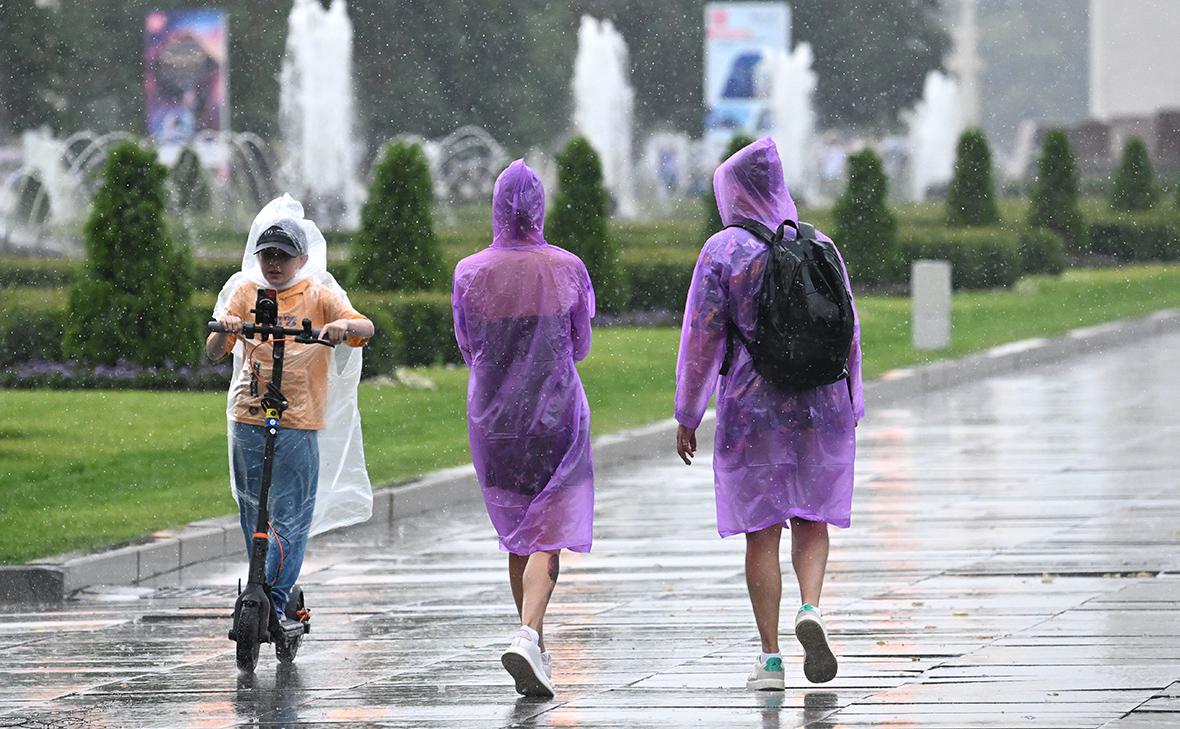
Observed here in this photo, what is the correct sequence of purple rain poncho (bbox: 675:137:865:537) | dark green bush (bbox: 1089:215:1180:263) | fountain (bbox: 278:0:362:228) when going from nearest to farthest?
purple rain poncho (bbox: 675:137:865:537) → dark green bush (bbox: 1089:215:1180:263) → fountain (bbox: 278:0:362:228)

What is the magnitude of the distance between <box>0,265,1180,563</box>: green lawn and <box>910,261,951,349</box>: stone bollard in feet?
0.84

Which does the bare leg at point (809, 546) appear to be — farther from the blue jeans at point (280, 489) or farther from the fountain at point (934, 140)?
the fountain at point (934, 140)

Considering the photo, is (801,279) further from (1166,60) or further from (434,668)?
(1166,60)

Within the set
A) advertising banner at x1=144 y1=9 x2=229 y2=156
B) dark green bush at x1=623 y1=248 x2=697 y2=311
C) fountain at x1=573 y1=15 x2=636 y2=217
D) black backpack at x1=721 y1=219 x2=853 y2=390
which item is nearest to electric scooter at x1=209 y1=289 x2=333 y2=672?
black backpack at x1=721 y1=219 x2=853 y2=390

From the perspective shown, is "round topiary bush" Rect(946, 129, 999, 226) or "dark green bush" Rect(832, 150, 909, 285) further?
"round topiary bush" Rect(946, 129, 999, 226)

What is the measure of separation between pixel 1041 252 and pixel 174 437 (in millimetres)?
25257

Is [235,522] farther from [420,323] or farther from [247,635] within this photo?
[420,323]

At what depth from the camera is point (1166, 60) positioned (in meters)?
71.8

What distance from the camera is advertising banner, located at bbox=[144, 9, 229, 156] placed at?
6178 centimetres

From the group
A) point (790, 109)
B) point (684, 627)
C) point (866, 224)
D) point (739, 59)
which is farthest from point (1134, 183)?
point (684, 627)

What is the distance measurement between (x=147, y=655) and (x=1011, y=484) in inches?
261

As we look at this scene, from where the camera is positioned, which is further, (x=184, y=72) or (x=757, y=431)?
(x=184, y=72)

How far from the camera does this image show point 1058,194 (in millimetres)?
43406

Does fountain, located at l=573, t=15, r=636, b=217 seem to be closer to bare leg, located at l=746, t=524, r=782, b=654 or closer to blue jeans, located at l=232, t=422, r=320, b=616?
blue jeans, located at l=232, t=422, r=320, b=616
